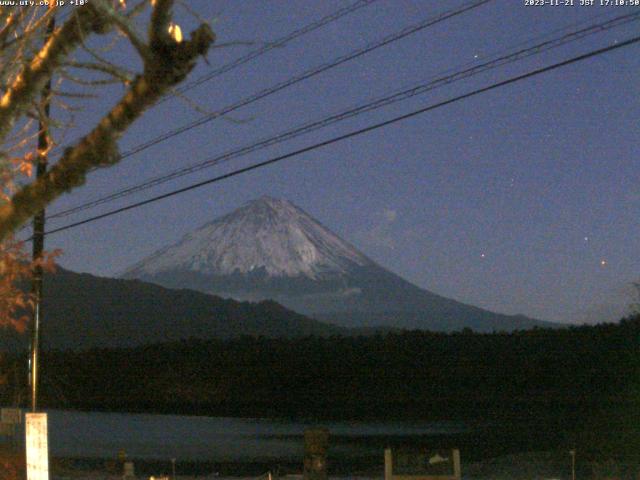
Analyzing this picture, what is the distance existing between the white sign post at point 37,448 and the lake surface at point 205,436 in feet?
61.9

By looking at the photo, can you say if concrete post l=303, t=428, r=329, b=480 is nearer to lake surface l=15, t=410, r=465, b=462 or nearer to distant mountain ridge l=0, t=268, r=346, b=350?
lake surface l=15, t=410, r=465, b=462

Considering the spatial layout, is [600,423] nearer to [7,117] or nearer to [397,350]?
[397,350]

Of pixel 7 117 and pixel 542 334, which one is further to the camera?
pixel 542 334

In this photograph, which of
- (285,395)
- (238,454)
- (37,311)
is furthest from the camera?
(285,395)

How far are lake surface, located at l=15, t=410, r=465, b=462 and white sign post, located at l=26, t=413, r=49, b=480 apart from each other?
18.9 meters

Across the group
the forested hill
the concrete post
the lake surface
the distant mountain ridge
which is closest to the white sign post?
the concrete post

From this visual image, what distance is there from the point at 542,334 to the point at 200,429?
32737 mm

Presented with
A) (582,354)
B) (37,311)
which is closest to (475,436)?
(37,311)

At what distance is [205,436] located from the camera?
1586 inches

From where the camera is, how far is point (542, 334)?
70.3 meters

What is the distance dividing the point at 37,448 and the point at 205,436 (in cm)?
3023

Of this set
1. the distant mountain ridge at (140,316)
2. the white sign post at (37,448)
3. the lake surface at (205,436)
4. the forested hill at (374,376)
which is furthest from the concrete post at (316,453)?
the distant mountain ridge at (140,316)

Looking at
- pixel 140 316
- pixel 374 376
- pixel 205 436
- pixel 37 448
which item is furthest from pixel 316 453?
pixel 140 316

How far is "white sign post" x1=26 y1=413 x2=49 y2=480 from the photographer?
10.5 metres
